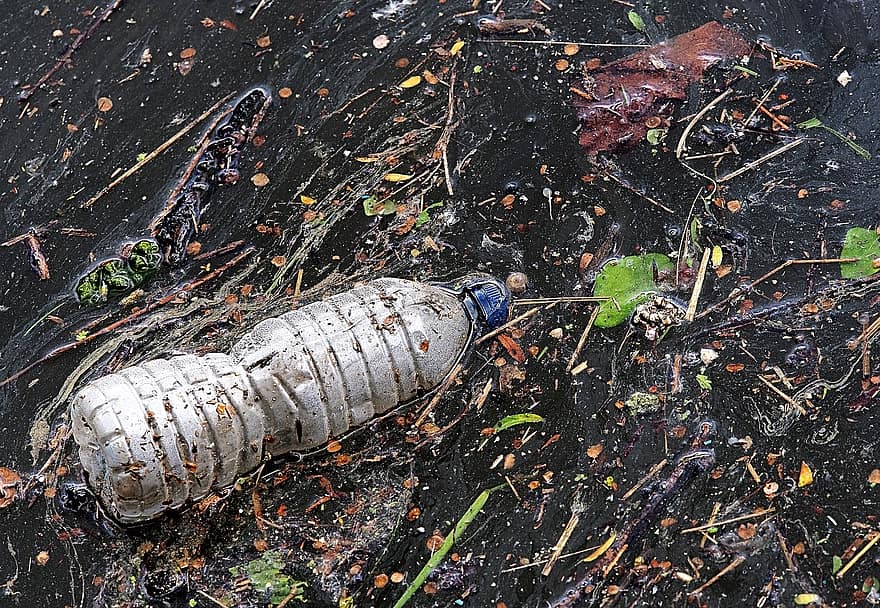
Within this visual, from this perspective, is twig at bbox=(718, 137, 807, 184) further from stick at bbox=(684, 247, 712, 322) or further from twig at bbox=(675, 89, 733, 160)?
stick at bbox=(684, 247, 712, 322)

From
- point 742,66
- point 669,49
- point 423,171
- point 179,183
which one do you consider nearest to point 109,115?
point 179,183

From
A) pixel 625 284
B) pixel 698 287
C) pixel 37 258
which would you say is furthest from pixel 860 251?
pixel 37 258

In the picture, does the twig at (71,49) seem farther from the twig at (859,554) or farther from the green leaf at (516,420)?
the twig at (859,554)

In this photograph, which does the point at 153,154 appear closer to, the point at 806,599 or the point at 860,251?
the point at 860,251

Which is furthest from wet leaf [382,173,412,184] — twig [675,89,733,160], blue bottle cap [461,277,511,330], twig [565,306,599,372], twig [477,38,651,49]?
twig [675,89,733,160]

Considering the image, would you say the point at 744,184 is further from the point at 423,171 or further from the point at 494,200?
the point at 423,171
